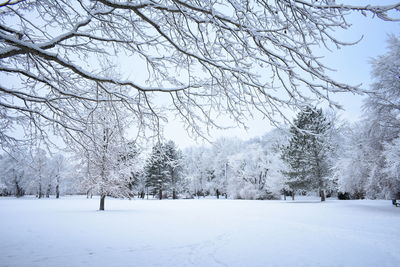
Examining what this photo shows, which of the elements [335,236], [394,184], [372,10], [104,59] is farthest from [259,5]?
[394,184]

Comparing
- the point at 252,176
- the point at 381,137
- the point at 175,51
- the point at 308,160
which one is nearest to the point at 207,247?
the point at 175,51

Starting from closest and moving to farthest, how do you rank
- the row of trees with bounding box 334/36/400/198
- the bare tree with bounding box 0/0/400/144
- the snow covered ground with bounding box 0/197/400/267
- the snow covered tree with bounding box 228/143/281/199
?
the bare tree with bounding box 0/0/400/144
the snow covered ground with bounding box 0/197/400/267
the row of trees with bounding box 334/36/400/198
the snow covered tree with bounding box 228/143/281/199

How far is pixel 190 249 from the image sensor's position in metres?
5.61

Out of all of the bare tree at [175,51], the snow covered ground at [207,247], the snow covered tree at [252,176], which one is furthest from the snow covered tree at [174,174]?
the bare tree at [175,51]

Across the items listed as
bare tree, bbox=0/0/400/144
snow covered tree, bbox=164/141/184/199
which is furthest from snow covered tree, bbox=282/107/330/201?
snow covered tree, bbox=164/141/184/199

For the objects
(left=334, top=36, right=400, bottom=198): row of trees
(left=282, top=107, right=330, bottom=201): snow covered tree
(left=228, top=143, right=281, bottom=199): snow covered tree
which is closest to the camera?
(left=334, top=36, right=400, bottom=198): row of trees

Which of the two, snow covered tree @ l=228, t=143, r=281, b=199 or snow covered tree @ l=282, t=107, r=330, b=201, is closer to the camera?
snow covered tree @ l=282, t=107, r=330, b=201

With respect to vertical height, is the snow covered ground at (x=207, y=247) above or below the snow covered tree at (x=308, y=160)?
below

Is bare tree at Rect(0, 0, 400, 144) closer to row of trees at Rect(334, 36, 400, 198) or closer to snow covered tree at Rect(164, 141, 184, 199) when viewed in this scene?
row of trees at Rect(334, 36, 400, 198)

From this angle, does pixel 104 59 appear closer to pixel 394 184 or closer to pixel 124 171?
pixel 124 171

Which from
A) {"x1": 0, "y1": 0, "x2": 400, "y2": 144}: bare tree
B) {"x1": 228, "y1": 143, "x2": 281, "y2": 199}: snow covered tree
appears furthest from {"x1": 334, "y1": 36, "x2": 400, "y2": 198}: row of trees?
{"x1": 228, "y1": 143, "x2": 281, "y2": 199}: snow covered tree

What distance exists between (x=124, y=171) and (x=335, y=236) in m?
13.7

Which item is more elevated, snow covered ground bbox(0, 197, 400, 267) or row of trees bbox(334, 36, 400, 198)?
row of trees bbox(334, 36, 400, 198)

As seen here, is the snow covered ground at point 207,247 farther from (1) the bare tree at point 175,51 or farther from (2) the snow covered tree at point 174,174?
(2) the snow covered tree at point 174,174
